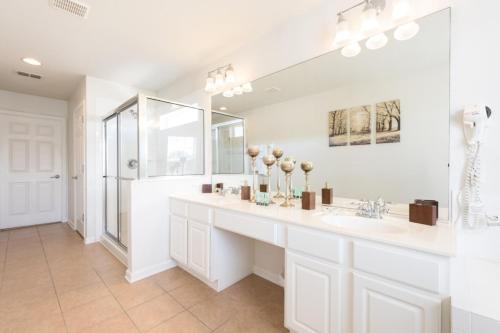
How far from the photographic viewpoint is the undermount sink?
1325 mm

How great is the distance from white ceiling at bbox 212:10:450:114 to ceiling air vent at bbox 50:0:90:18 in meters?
1.48

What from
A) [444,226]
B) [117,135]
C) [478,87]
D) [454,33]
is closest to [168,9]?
[117,135]

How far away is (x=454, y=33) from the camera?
1205 mm

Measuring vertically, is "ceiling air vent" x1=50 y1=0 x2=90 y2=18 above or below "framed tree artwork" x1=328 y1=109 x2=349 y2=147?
above

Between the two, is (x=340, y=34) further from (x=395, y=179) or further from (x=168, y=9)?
(x=168, y=9)

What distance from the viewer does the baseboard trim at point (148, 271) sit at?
7.01ft

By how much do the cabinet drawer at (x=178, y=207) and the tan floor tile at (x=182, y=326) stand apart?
0.86 m

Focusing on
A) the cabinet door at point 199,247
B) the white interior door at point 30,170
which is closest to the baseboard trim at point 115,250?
the cabinet door at point 199,247

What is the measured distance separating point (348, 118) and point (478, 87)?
68 cm

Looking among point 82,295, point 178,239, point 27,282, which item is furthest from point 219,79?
point 27,282

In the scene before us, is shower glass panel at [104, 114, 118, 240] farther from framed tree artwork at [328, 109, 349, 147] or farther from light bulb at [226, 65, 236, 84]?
framed tree artwork at [328, 109, 349, 147]

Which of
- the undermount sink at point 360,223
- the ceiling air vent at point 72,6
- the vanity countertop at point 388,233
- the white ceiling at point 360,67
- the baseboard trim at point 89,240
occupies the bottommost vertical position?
the baseboard trim at point 89,240

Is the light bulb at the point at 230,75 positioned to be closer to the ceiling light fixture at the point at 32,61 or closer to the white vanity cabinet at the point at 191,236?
the white vanity cabinet at the point at 191,236

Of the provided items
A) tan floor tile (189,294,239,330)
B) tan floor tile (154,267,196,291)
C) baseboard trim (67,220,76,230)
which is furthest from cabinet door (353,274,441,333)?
baseboard trim (67,220,76,230)
